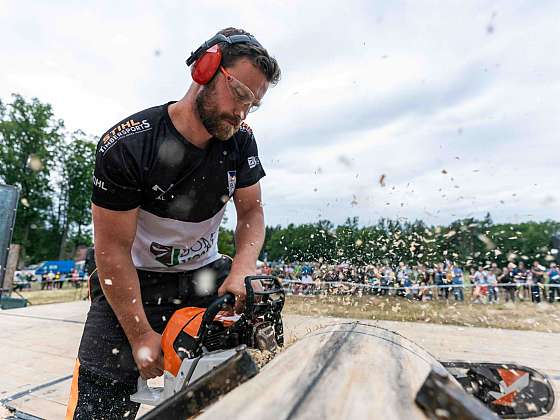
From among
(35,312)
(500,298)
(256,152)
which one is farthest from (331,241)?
(500,298)

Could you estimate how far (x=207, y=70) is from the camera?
142cm

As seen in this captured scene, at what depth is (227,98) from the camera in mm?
1431

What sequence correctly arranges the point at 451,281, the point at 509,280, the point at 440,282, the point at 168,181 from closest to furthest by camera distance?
the point at 168,181, the point at 509,280, the point at 451,281, the point at 440,282

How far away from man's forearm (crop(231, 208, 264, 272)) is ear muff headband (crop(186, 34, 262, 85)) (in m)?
0.65

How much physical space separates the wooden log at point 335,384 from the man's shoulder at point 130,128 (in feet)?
3.08

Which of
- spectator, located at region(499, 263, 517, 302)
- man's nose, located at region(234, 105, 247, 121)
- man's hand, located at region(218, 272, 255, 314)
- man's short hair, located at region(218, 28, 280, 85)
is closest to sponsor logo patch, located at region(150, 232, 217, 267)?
man's hand, located at region(218, 272, 255, 314)

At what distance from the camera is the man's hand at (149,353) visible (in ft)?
4.40

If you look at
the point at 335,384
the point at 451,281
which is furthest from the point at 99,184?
the point at 451,281

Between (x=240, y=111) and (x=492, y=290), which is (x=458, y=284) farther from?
(x=240, y=111)

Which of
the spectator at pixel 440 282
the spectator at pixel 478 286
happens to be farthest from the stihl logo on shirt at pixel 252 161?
the spectator at pixel 478 286

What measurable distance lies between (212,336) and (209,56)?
3.27ft

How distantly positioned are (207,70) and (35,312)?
714 centimetres

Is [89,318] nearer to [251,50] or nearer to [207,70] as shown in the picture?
[207,70]

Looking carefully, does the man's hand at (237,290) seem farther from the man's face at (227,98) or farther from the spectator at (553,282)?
the spectator at (553,282)
